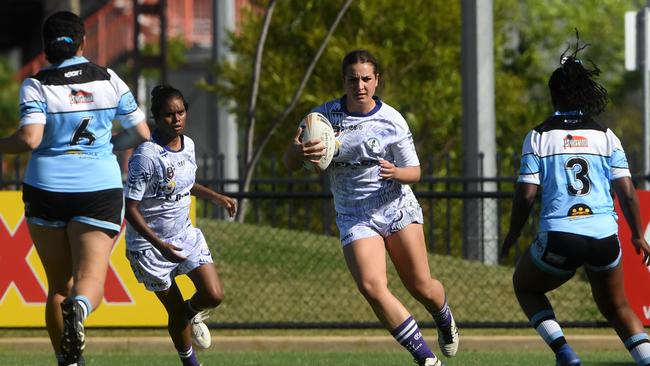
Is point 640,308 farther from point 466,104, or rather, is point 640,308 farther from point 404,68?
point 404,68

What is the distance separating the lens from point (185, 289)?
11.2m

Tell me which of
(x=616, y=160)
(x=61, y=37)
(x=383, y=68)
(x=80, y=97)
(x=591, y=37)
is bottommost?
(x=616, y=160)

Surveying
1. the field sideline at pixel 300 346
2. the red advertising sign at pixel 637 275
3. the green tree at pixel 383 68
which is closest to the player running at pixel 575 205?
the field sideline at pixel 300 346

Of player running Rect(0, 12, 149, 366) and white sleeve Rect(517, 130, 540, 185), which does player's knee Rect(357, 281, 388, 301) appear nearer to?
white sleeve Rect(517, 130, 540, 185)

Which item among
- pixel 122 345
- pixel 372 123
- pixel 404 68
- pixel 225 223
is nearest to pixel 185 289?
pixel 122 345

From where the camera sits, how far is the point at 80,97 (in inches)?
279

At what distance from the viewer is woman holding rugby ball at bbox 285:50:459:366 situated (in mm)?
7723

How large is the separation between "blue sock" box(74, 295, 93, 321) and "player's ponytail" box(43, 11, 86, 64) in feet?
4.04

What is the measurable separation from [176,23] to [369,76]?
2555cm

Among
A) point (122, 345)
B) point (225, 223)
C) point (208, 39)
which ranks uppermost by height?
point (208, 39)

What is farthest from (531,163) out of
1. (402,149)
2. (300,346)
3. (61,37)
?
(300,346)

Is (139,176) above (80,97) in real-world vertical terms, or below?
below

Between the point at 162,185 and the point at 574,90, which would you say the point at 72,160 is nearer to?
the point at 162,185

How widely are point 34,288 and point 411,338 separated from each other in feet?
15.4
